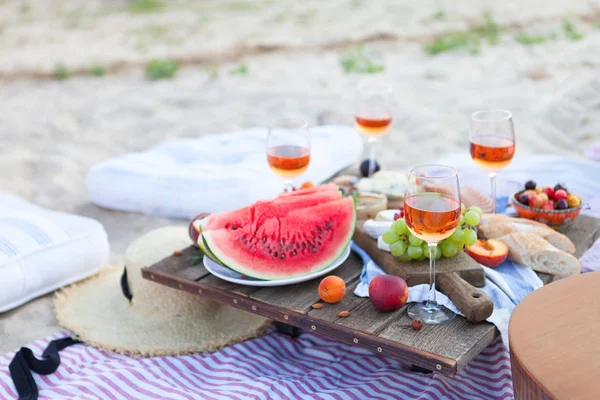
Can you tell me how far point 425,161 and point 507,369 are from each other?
2.76 metres

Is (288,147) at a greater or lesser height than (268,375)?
greater

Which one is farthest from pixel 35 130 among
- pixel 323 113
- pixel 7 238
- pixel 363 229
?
pixel 363 229

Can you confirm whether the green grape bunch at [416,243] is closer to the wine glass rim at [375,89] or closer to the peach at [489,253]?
the peach at [489,253]

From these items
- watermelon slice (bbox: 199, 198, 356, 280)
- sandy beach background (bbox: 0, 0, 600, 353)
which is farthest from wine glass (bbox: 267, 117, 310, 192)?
sandy beach background (bbox: 0, 0, 600, 353)

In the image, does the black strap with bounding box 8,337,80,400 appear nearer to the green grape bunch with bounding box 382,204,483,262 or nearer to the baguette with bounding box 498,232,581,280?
the green grape bunch with bounding box 382,204,483,262

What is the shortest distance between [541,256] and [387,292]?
781 millimetres

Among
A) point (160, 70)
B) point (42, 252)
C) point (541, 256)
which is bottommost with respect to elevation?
point (160, 70)

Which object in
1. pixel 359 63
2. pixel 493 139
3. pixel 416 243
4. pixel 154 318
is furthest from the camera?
pixel 359 63

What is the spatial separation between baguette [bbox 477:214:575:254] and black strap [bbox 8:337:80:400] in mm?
1921

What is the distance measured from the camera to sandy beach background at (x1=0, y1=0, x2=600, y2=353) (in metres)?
5.79

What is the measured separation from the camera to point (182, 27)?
11.2 m

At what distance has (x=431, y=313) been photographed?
2.48 m

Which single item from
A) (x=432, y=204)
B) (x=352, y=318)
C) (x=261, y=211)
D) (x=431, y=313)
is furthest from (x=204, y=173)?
(x=432, y=204)

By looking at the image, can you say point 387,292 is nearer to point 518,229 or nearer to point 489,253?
point 489,253
